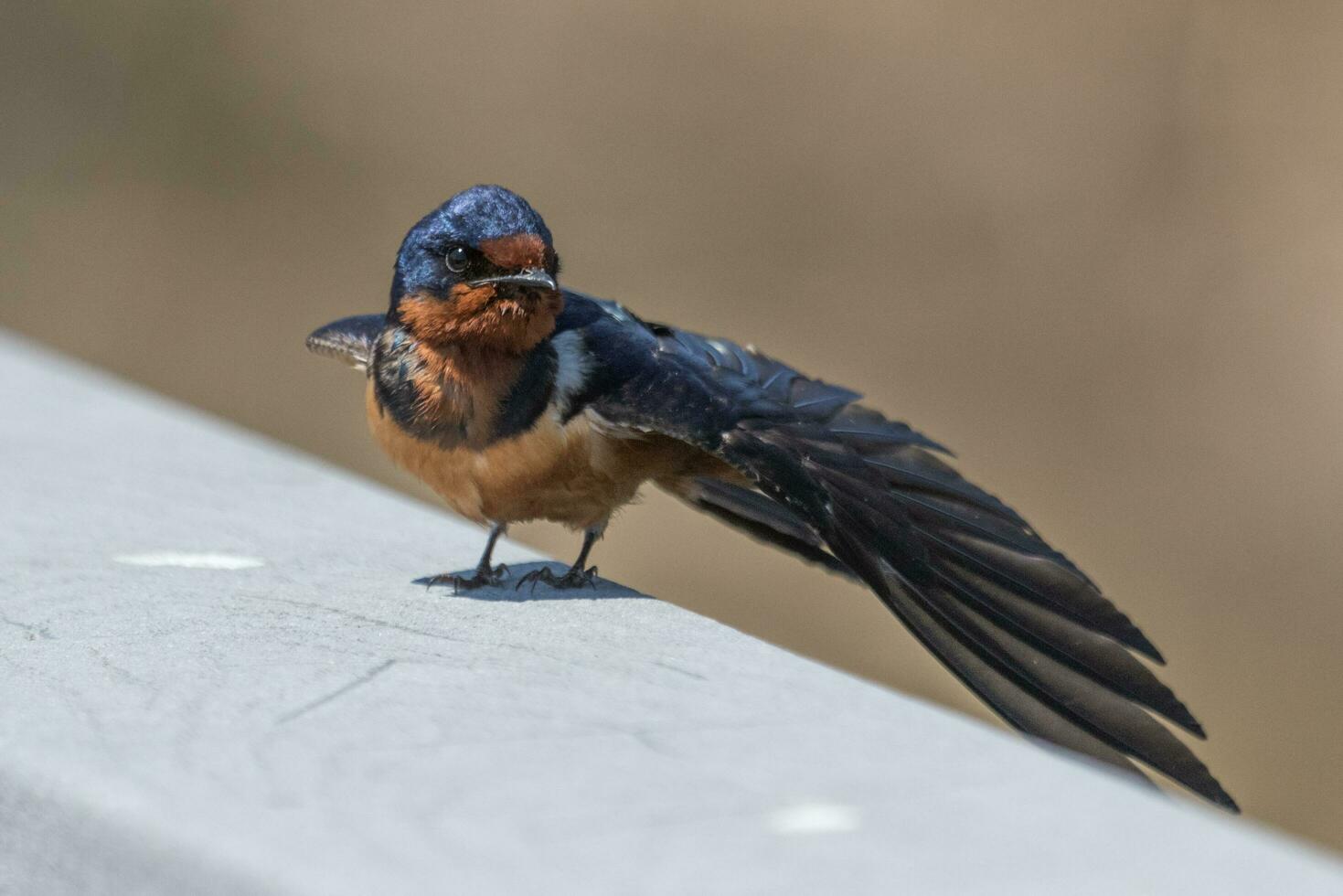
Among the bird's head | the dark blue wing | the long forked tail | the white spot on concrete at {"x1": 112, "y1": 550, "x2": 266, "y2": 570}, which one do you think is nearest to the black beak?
the bird's head

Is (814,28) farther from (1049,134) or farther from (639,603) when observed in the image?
(639,603)

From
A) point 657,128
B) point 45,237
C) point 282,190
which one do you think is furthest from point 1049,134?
point 45,237

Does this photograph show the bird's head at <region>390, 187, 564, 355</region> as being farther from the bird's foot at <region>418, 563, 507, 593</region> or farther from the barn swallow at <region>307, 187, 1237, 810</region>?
the bird's foot at <region>418, 563, 507, 593</region>

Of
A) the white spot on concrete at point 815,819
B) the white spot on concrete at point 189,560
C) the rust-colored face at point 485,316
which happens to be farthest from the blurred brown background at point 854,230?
the white spot on concrete at point 815,819

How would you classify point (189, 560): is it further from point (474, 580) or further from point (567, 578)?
point (567, 578)

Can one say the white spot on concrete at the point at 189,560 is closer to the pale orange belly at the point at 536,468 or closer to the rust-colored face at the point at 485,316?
the pale orange belly at the point at 536,468

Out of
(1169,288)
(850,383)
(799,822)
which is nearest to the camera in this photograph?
(799,822)
